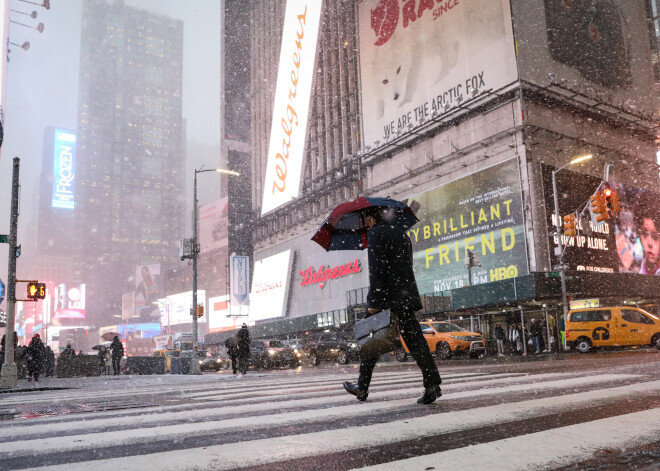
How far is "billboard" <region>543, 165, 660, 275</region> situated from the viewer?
102ft

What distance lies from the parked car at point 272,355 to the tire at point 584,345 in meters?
13.0

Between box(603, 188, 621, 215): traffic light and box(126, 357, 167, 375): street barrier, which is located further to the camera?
box(126, 357, 167, 375): street barrier

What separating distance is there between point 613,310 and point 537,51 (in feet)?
53.8

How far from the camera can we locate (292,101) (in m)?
55.8

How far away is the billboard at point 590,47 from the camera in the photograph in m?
31.4

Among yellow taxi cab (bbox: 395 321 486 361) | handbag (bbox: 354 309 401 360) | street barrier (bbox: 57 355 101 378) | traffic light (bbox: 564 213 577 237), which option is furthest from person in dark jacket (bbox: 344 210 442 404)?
street barrier (bbox: 57 355 101 378)

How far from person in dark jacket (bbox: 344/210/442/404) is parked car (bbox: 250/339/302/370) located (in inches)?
894

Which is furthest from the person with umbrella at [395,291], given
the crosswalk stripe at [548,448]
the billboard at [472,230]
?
the billboard at [472,230]

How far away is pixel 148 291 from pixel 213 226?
3121cm

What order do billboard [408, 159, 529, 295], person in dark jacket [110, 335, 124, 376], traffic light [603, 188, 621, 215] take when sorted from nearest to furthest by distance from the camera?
traffic light [603, 188, 621, 215], person in dark jacket [110, 335, 124, 376], billboard [408, 159, 529, 295]

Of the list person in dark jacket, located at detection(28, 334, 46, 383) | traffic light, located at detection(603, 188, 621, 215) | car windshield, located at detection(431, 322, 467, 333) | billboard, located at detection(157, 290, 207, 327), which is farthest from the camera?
billboard, located at detection(157, 290, 207, 327)

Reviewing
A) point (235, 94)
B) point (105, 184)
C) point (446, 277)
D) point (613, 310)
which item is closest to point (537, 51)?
point (446, 277)

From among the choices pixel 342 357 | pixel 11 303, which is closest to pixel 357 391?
pixel 11 303

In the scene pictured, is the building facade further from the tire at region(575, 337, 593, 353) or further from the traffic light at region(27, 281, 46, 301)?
the traffic light at region(27, 281, 46, 301)
